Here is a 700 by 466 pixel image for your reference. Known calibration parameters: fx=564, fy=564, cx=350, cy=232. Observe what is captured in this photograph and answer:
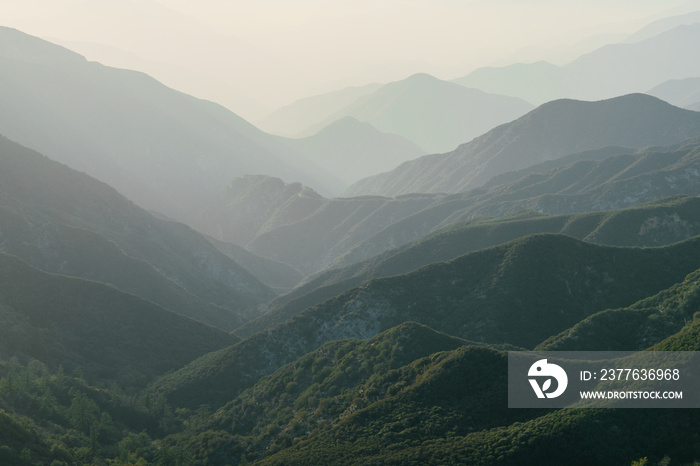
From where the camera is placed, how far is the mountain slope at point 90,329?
81875 millimetres

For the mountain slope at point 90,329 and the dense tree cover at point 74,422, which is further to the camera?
the mountain slope at point 90,329

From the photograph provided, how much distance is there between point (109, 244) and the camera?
426ft

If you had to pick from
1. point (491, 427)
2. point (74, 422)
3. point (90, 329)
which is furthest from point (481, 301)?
point (90, 329)

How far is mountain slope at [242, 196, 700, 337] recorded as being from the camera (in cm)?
11112

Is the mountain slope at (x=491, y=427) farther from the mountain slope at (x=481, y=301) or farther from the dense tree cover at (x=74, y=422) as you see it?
the mountain slope at (x=481, y=301)

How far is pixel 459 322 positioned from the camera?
84062 millimetres

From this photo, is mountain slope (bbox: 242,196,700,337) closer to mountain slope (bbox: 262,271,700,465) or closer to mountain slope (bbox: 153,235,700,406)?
mountain slope (bbox: 153,235,700,406)

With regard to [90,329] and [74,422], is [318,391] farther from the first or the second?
[90,329]

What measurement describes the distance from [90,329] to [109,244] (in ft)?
142

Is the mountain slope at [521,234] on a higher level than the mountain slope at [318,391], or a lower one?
higher

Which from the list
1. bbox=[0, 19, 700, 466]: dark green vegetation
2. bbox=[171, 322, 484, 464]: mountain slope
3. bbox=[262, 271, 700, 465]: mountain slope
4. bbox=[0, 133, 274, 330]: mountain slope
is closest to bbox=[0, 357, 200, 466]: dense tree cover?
bbox=[0, 19, 700, 466]: dark green vegetation

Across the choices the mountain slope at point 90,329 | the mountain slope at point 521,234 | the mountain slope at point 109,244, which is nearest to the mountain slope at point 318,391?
the mountain slope at point 90,329

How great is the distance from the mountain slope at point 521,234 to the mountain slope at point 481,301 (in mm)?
26770

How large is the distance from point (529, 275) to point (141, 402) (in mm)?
58332
